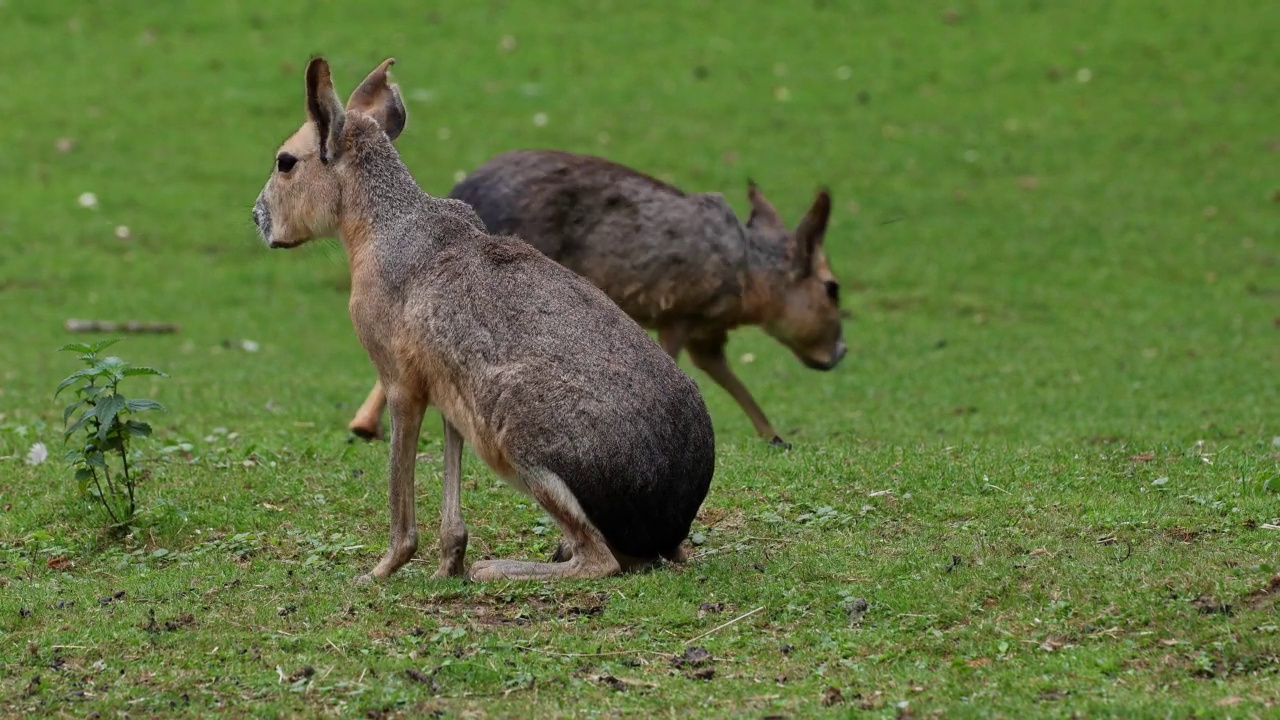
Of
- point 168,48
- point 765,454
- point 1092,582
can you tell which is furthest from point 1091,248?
point 168,48

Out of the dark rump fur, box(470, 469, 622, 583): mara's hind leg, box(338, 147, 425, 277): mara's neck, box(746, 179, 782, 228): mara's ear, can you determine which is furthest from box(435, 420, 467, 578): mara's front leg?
box(746, 179, 782, 228): mara's ear

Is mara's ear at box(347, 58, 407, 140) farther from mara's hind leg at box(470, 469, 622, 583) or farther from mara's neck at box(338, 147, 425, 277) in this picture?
mara's hind leg at box(470, 469, 622, 583)

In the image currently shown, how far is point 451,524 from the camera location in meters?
6.84

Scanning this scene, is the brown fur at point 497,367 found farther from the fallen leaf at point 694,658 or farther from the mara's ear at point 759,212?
the mara's ear at point 759,212

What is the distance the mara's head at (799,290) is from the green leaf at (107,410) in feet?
17.5

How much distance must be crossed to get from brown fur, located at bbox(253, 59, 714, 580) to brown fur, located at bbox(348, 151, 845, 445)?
2674 mm

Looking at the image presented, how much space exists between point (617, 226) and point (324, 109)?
3673 millimetres

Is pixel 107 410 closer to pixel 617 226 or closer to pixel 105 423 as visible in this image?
pixel 105 423

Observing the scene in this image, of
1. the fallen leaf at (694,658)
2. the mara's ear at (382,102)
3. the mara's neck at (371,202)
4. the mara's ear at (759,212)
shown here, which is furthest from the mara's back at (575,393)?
the mara's ear at (759,212)

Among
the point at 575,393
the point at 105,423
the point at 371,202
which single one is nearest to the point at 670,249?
the point at 371,202

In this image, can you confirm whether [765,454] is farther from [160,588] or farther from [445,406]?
[160,588]

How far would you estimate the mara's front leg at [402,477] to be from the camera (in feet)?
22.6

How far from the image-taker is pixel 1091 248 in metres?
18.0

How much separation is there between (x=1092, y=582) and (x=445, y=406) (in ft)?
9.05
